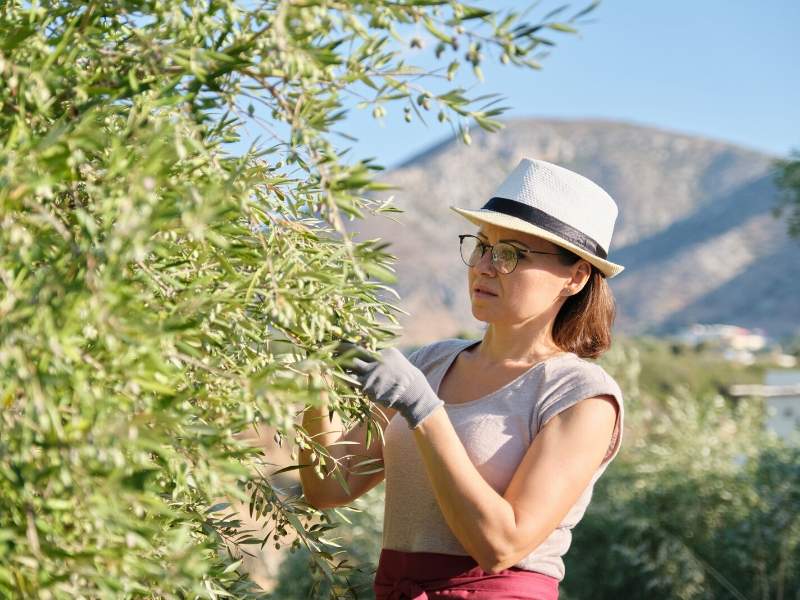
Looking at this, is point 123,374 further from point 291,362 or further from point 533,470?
point 533,470

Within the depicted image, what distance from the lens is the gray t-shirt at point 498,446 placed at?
8.27 ft

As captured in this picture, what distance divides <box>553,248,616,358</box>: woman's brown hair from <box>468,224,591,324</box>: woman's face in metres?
0.17

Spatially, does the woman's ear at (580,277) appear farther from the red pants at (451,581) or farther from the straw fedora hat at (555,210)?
the red pants at (451,581)

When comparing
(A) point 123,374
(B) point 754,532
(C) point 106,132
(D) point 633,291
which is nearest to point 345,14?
(C) point 106,132

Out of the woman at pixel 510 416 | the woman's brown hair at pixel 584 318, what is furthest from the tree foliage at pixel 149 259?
the woman's brown hair at pixel 584 318

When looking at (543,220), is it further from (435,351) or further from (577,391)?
(435,351)

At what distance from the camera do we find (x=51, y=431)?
130 cm

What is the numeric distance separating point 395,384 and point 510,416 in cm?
58

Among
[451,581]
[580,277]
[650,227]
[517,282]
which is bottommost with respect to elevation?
[650,227]

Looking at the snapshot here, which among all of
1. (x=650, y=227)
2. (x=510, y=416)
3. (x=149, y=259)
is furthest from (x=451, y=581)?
(x=650, y=227)

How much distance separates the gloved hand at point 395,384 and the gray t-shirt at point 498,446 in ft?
1.37

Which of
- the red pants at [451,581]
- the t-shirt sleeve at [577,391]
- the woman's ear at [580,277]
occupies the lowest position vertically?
the red pants at [451,581]

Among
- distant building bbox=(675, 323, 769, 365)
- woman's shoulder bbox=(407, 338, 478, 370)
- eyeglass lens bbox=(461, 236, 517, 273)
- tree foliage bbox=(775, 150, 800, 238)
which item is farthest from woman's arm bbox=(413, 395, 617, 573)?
distant building bbox=(675, 323, 769, 365)

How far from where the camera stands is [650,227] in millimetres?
115062
